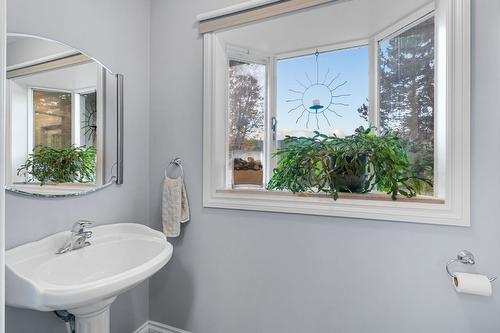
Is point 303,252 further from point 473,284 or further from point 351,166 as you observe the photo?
point 473,284

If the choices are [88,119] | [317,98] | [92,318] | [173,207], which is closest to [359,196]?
[317,98]

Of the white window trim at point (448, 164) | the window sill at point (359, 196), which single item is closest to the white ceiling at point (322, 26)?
the white window trim at point (448, 164)

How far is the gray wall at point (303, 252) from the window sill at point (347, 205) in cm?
4

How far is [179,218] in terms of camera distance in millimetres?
1742

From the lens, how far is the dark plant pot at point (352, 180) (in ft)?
4.75

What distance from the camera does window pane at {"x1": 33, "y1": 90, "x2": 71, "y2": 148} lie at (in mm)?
1359

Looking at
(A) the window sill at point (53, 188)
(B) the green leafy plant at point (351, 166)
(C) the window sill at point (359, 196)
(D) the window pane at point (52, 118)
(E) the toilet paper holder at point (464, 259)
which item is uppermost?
(D) the window pane at point (52, 118)

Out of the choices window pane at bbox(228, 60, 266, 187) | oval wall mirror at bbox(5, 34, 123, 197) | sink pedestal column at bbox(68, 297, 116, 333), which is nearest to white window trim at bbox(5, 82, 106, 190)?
oval wall mirror at bbox(5, 34, 123, 197)

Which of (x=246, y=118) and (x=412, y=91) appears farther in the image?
(x=246, y=118)

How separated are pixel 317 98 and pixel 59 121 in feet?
4.85

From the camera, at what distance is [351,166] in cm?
145

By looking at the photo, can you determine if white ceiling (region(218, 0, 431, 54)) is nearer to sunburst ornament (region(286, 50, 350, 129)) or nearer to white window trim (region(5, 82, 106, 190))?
sunburst ornament (region(286, 50, 350, 129))

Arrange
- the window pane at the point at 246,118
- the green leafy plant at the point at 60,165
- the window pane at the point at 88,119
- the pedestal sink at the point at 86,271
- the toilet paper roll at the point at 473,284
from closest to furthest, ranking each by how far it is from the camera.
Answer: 1. the pedestal sink at the point at 86,271
2. the toilet paper roll at the point at 473,284
3. the green leafy plant at the point at 60,165
4. the window pane at the point at 88,119
5. the window pane at the point at 246,118

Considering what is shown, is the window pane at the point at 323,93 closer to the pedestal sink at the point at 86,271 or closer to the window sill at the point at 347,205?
the window sill at the point at 347,205
